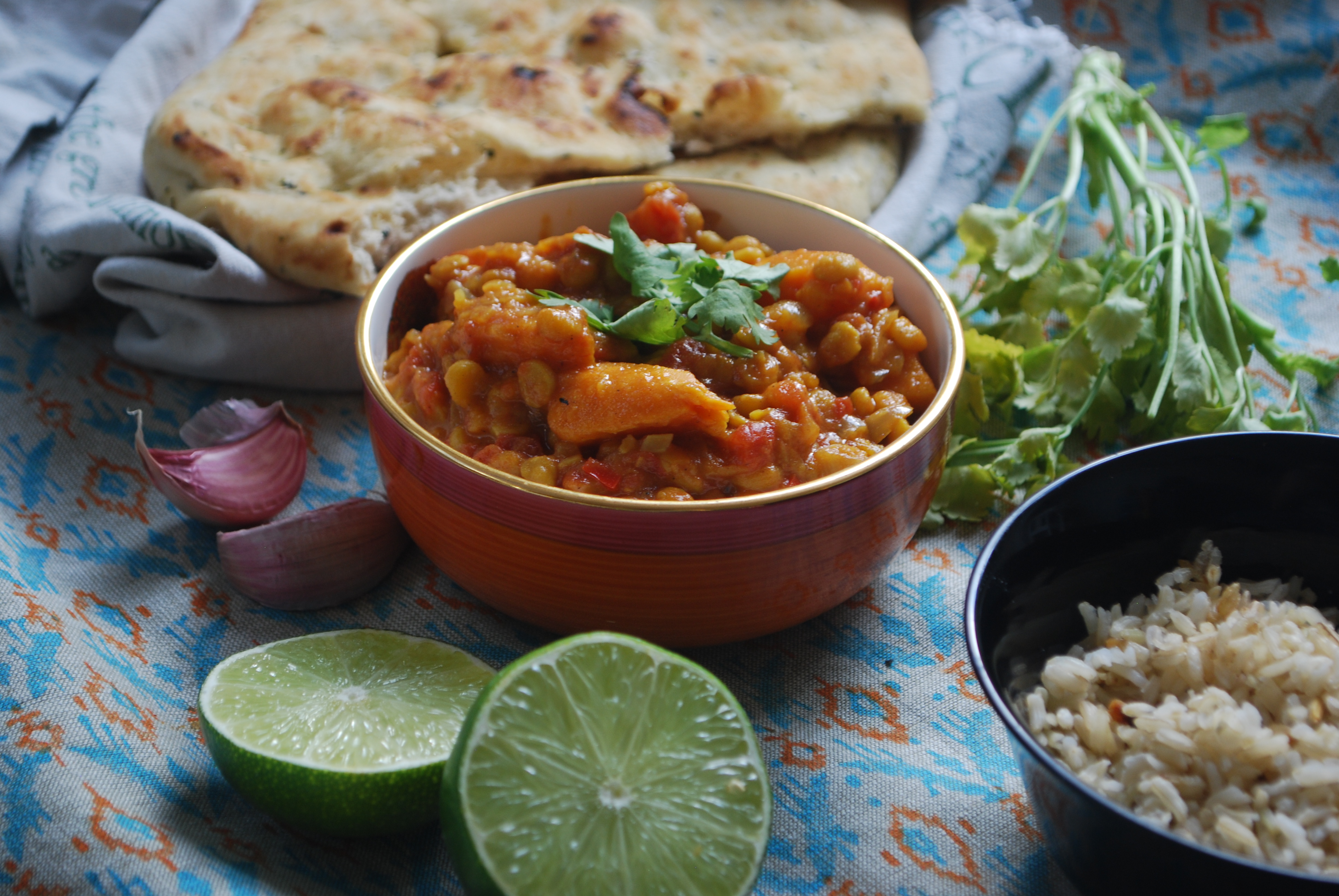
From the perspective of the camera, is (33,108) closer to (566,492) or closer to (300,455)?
(300,455)

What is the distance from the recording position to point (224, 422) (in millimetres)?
2492

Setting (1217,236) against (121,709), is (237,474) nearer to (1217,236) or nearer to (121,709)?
(121,709)

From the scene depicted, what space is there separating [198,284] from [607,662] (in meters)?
1.61

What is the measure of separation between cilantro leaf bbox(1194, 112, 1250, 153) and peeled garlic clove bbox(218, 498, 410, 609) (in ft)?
8.87

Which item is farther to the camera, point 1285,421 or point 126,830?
point 1285,421

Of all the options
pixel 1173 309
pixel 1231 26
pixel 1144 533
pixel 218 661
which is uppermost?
pixel 1231 26

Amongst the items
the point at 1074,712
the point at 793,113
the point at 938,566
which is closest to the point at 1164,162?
the point at 793,113

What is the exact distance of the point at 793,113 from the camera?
3029 millimetres

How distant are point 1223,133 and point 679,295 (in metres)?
2.10

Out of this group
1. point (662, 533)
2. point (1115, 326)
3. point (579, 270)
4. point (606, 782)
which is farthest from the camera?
point (1115, 326)

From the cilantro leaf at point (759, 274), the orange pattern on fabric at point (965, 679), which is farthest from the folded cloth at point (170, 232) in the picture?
the orange pattern on fabric at point (965, 679)

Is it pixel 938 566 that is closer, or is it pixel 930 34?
pixel 938 566

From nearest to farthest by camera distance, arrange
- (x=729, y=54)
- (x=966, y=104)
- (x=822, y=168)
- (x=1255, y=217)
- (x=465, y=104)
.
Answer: (x=465, y=104)
(x=822, y=168)
(x=729, y=54)
(x=1255, y=217)
(x=966, y=104)

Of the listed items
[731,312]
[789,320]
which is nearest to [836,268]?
[789,320]
